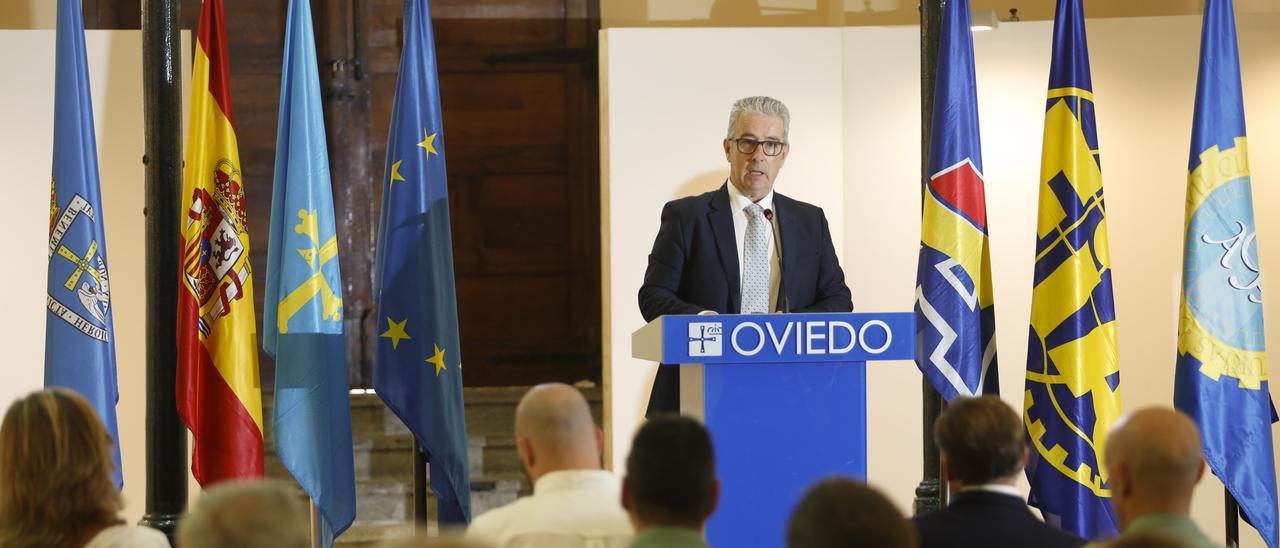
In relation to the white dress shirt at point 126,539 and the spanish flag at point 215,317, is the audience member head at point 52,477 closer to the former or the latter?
the white dress shirt at point 126,539

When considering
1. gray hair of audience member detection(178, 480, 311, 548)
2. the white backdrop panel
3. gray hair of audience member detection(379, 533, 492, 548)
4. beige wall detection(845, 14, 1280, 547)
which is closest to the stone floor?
the white backdrop panel

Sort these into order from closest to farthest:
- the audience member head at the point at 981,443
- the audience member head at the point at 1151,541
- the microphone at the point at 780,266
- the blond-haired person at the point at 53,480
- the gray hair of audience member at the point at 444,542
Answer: the gray hair of audience member at the point at 444,542 < the audience member head at the point at 1151,541 < the blond-haired person at the point at 53,480 < the audience member head at the point at 981,443 < the microphone at the point at 780,266

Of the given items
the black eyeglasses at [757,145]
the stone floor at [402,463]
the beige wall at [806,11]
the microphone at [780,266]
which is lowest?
the stone floor at [402,463]

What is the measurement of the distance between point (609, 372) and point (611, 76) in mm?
1261

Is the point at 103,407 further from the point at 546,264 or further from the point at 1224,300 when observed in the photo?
the point at 1224,300

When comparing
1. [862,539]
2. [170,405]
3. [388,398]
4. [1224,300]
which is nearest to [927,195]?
[1224,300]

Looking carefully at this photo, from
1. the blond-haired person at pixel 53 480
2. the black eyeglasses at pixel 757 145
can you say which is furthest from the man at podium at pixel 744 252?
the blond-haired person at pixel 53 480

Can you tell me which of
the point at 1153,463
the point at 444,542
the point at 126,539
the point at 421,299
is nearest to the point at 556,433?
the point at 126,539

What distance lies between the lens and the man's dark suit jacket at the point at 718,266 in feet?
15.2

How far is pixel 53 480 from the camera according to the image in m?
2.48

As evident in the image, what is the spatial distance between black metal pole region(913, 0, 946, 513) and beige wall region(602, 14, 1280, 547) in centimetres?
86

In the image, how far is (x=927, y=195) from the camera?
495cm

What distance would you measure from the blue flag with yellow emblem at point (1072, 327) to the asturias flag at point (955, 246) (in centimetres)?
19

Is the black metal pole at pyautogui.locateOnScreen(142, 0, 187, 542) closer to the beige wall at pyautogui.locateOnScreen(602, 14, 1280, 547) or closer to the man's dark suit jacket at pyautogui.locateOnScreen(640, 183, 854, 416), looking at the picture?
the man's dark suit jacket at pyautogui.locateOnScreen(640, 183, 854, 416)
